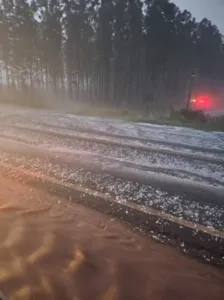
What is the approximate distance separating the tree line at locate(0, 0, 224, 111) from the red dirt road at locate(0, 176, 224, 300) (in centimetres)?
2954

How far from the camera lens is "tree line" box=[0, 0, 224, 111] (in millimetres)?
33188

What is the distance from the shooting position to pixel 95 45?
1341 inches

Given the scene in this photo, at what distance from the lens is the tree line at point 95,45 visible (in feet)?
109

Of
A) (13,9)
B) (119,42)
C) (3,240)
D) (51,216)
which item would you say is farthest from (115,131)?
(13,9)

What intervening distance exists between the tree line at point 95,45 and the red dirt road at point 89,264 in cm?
2954

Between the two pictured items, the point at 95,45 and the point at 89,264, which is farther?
the point at 95,45

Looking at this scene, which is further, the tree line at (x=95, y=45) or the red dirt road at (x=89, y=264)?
the tree line at (x=95, y=45)

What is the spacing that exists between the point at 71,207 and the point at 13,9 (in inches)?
1429

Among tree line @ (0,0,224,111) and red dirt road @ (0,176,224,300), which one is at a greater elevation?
tree line @ (0,0,224,111)

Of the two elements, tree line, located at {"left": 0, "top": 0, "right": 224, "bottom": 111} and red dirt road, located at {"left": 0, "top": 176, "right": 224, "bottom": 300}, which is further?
tree line, located at {"left": 0, "top": 0, "right": 224, "bottom": 111}

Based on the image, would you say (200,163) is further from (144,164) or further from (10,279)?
(10,279)

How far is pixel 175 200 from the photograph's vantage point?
4.20m

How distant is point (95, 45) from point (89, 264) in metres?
Result: 34.6

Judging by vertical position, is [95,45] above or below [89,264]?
above
